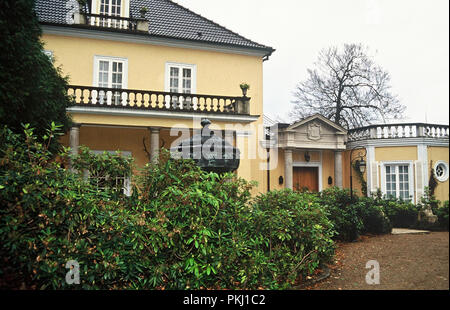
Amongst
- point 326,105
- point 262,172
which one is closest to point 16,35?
point 262,172

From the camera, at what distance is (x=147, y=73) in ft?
43.6

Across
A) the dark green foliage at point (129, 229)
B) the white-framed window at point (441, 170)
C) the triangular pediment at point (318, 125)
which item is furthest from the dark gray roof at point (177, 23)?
Answer: the white-framed window at point (441, 170)

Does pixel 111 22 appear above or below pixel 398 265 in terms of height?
above

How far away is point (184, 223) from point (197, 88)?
1068 centimetres

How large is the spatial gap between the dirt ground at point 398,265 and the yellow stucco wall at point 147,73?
253 inches

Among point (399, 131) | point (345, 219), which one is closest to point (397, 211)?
point (345, 219)

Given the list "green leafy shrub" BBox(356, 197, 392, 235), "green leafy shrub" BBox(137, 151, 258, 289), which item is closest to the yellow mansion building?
"green leafy shrub" BBox(356, 197, 392, 235)

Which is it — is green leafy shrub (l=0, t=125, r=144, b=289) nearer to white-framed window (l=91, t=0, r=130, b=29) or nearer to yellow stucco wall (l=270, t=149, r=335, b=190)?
white-framed window (l=91, t=0, r=130, b=29)

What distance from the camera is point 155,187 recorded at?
180 inches

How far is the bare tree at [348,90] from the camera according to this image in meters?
11.1

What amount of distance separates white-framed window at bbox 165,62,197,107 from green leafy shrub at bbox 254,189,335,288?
916 cm

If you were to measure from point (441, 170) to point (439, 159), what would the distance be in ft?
0.71

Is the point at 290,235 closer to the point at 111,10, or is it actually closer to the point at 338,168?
the point at 338,168
